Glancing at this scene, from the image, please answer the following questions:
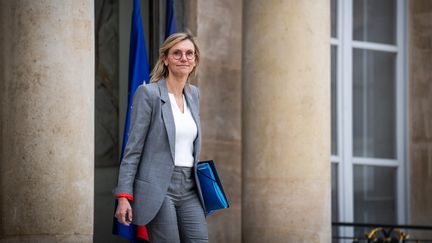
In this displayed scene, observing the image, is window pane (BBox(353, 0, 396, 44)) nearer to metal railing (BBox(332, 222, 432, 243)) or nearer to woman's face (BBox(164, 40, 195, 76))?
metal railing (BBox(332, 222, 432, 243))

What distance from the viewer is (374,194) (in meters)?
13.7

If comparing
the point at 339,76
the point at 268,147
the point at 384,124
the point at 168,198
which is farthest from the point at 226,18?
the point at 168,198

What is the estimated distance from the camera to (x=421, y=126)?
13.5 metres

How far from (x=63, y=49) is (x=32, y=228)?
1449mm

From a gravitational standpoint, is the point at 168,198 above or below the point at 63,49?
below

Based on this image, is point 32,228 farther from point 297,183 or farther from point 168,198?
point 297,183

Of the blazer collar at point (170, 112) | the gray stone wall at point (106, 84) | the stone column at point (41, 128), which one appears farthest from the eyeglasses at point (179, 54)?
the gray stone wall at point (106, 84)

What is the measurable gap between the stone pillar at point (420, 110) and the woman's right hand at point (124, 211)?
717 centimetres

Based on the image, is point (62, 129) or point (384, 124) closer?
point (62, 129)

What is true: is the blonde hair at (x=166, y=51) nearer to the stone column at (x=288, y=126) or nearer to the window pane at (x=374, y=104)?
the stone column at (x=288, y=126)

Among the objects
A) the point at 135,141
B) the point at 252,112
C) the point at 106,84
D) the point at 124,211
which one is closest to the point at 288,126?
the point at 252,112

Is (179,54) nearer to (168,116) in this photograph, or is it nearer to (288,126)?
(168,116)

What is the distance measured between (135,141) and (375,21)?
7.66m

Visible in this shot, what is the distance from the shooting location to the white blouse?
22.4 feet
